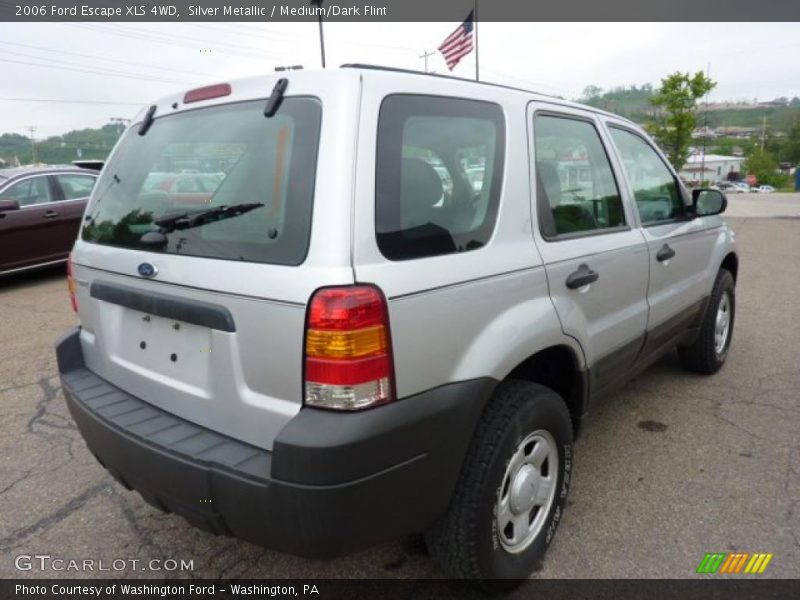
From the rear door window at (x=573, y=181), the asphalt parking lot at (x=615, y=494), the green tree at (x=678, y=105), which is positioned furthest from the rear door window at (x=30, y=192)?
the green tree at (x=678, y=105)

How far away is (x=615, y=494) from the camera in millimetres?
2793

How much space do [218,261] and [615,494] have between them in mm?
2141

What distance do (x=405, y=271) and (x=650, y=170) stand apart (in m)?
2.30

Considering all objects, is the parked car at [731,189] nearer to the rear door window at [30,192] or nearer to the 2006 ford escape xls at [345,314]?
the rear door window at [30,192]

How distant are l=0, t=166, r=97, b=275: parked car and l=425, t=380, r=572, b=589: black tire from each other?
759 centimetres

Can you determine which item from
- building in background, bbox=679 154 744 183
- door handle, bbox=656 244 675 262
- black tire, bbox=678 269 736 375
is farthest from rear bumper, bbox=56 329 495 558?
building in background, bbox=679 154 744 183

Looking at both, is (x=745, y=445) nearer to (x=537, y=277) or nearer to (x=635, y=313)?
(x=635, y=313)

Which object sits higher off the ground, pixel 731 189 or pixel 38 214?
pixel 38 214

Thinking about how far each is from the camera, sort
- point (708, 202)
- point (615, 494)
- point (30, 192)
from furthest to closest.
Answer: point (30, 192) < point (708, 202) < point (615, 494)

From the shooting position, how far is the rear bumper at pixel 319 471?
5.28 feet

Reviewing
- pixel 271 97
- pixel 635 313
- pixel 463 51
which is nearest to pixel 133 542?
pixel 271 97

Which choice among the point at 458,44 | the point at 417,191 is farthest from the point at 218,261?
the point at 458,44

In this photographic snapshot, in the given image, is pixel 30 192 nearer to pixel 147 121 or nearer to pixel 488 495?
pixel 147 121

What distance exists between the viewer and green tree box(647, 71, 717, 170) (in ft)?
93.2
